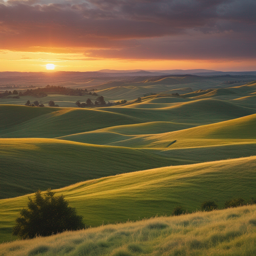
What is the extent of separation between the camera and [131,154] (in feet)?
128

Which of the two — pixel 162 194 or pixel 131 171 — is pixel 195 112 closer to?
pixel 131 171

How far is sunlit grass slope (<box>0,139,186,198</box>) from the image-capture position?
27.0m

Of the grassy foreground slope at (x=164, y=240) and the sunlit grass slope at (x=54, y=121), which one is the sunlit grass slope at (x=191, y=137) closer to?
the sunlit grass slope at (x=54, y=121)

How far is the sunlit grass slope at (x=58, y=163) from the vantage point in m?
27.0

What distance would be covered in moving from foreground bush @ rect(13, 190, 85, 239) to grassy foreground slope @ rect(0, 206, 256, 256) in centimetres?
210

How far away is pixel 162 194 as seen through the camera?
58.6 feet

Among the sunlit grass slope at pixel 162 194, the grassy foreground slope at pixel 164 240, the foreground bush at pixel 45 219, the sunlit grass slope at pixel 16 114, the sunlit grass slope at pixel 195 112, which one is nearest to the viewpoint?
the grassy foreground slope at pixel 164 240

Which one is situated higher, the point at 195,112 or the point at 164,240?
the point at 164,240

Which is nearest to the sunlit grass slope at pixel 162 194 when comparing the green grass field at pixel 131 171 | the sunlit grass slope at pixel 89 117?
the green grass field at pixel 131 171

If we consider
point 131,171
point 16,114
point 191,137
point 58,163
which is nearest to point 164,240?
point 131,171

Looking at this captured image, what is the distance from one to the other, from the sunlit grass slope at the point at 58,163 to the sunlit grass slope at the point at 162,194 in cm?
634

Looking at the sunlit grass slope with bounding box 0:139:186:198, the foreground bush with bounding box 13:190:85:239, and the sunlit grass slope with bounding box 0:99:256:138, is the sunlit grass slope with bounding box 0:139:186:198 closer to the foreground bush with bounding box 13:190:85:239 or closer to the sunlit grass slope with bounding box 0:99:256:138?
the foreground bush with bounding box 13:190:85:239

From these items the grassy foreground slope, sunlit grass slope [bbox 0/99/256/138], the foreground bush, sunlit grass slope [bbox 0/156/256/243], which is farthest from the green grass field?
sunlit grass slope [bbox 0/99/256/138]

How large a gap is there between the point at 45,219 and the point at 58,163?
20.3 m
